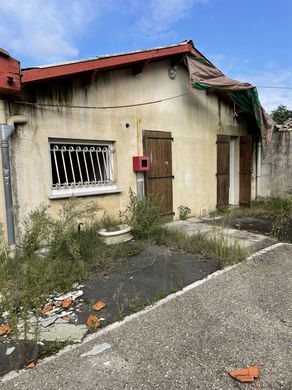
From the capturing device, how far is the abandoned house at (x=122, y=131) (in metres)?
4.70

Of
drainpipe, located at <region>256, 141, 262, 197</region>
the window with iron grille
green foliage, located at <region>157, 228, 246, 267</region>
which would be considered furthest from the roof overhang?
drainpipe, located at <region>256, 141, 262, 197</region>

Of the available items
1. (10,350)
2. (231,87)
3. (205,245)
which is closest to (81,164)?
(205,245)

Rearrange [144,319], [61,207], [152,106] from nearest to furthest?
[144,319], [61,207], [152,106]

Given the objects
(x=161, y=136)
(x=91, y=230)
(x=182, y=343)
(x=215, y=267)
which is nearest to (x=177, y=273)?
(x=215, y=267)

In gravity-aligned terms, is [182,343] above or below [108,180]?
below

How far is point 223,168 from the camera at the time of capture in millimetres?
8789

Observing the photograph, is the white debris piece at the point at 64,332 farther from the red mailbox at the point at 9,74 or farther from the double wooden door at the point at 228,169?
the double wooden door at the point at 228,169

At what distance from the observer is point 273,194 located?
1049 centimetres

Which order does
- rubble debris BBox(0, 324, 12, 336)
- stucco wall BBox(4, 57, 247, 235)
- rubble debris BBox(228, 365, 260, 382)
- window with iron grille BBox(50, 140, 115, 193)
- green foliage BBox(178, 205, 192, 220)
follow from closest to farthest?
rubble debris BBox(228, 365, 260, 382) < rubble debris BBox(0, 324, 12, 336) < stucco wall BBox(4, 57, 247, 235) < window with iron grille BBox(50, 140, 115, 193) < green foliage BBox(178, 205, 192, 220)

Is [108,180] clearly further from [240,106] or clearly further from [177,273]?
[240,106]

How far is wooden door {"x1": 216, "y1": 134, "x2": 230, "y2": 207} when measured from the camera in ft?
28.2

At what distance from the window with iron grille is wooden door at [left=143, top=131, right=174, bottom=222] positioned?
98cm

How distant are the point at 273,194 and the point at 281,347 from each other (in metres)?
8.82

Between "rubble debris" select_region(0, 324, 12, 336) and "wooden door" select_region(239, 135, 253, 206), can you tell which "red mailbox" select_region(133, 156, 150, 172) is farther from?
"wooden door" select_region(239, 135, 253, 206)
